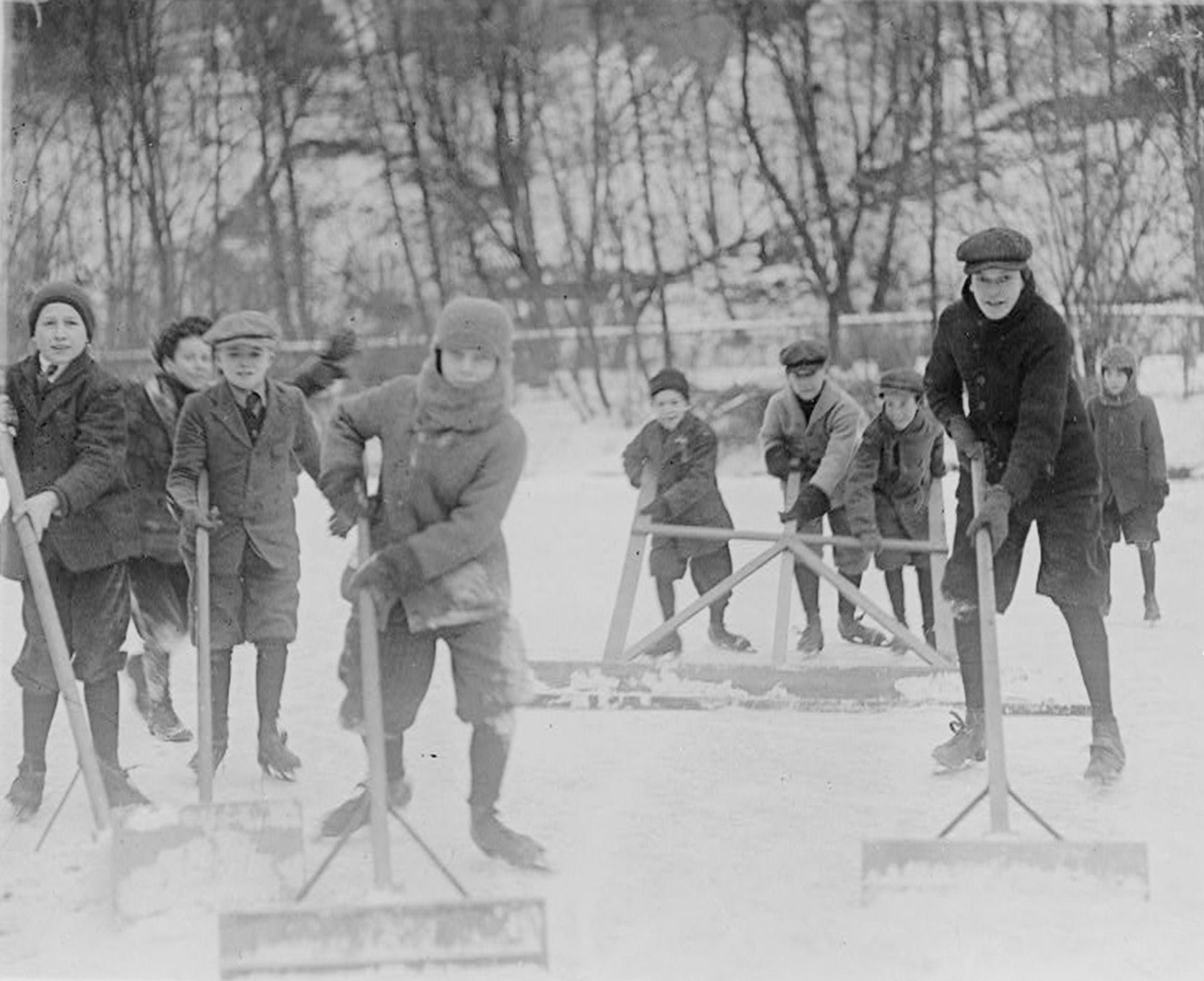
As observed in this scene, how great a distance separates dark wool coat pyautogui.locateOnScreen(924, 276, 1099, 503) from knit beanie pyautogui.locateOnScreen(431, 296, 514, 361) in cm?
116

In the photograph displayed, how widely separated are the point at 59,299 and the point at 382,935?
1632mm

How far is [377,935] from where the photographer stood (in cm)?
256

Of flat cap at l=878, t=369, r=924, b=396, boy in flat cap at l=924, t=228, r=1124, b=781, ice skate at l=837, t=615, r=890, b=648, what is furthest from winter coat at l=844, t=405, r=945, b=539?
boy in flat cap at l=924, t=228, r=1124, b=781

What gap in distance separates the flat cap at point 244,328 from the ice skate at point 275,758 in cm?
96

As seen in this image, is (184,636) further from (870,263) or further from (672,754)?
(870,263)

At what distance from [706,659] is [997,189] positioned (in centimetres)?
178

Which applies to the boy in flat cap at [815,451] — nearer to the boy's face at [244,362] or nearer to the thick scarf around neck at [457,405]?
the boy's face at [244,362]

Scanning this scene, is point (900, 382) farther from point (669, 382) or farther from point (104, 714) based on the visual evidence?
point (104, 714)

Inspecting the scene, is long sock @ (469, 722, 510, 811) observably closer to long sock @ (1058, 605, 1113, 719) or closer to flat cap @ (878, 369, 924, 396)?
long sock @ (1058, 605, 1113, 719)

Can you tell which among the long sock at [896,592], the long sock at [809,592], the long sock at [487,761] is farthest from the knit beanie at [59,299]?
the long sock at [896,592]

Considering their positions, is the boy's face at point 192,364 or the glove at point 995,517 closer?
the glove at point 995,517

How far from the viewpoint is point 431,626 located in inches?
117

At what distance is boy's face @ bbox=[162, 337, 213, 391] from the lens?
3865 mm

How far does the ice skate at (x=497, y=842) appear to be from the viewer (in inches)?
119
